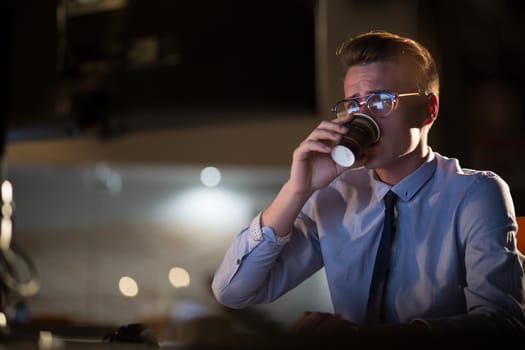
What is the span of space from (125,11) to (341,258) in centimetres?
111

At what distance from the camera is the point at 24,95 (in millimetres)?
2047

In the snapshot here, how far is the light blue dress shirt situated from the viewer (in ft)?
3.34

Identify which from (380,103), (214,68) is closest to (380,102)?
(380,103)

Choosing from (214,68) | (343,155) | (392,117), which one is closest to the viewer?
(343,155)

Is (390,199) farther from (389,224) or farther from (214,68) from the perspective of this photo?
(214,68)

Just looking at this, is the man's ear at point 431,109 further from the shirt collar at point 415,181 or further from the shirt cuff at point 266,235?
the shirt cuff at point 266,235

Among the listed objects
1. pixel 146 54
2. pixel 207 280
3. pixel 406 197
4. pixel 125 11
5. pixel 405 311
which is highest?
pixel 125 11

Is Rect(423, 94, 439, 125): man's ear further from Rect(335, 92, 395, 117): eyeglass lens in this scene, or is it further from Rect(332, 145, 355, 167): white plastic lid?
Rect(332, 145, 355, 167): white plastic lid

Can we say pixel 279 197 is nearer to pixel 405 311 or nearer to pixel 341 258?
pixel 341 258

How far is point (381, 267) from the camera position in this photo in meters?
1.11

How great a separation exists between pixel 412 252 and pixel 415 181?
0.38 feet

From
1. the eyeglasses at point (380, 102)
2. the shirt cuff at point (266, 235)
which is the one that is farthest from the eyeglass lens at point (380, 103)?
the shirt cuff at point (266, 235)

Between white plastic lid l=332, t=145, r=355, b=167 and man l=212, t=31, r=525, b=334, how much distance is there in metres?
0.03

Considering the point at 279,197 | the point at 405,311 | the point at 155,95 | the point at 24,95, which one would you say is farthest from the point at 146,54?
the point at 405,311
